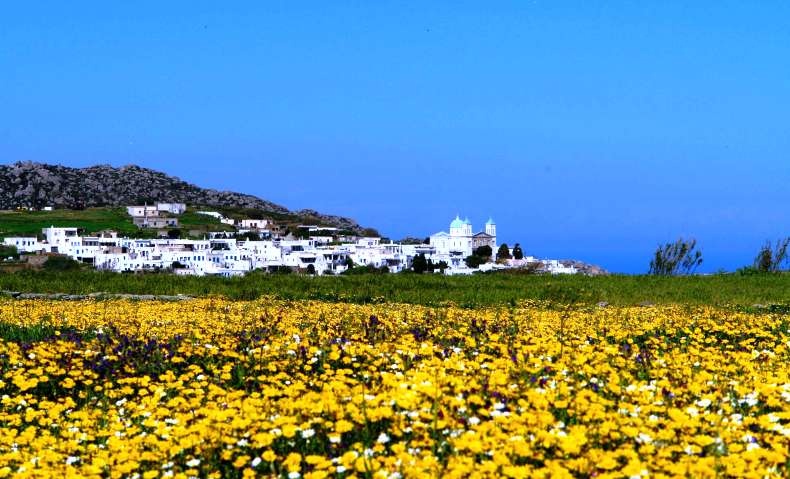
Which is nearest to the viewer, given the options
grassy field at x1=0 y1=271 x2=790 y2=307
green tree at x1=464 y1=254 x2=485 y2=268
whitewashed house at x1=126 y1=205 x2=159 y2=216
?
grassy field at x1=0 y1=271 x2=790 y2=307

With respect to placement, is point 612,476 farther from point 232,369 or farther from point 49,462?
Result: point 232,369

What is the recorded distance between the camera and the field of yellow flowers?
4699mm

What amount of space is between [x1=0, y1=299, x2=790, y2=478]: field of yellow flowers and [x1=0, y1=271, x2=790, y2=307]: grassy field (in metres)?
10.7

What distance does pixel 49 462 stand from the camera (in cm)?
548

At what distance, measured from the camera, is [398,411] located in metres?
5.67

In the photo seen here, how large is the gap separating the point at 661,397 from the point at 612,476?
2.13m

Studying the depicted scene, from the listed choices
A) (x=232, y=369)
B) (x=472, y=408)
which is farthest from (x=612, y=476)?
(x=232, y=369)

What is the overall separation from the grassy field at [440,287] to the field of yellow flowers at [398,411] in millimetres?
10723

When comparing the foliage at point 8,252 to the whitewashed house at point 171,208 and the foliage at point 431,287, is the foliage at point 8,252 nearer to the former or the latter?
the whitewashed house at point 171,208

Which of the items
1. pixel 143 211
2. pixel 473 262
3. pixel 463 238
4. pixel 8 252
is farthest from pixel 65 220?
pixel 473 262

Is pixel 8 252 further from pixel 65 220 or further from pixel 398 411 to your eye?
pixel 398 411

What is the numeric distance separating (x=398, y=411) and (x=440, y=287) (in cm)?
A: 2070

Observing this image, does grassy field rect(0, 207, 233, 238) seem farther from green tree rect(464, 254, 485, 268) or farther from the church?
green tree rect(464, 254, 485, 268)

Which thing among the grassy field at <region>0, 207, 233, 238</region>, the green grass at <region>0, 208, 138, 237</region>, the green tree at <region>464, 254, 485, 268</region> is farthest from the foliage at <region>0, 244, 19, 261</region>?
the green tree at <region>464, 254, 485, 268</region>
